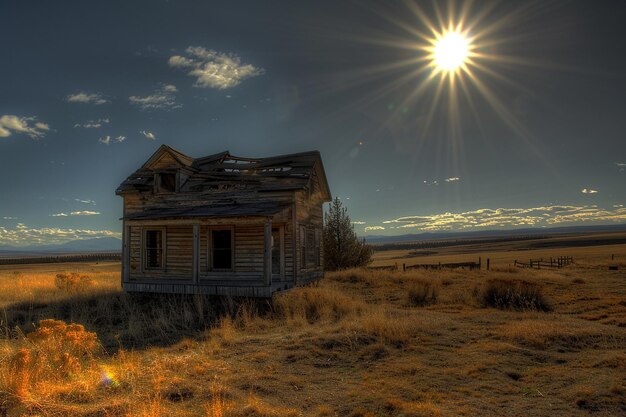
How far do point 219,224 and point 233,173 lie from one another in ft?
10.6

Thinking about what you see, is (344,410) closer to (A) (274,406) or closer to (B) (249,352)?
(A) (274,406)

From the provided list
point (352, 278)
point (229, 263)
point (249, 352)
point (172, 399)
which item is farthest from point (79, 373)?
point (352, 278)

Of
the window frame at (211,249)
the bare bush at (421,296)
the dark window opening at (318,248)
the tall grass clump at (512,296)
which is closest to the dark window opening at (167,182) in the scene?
the window frame at (211,249)

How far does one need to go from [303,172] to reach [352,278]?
731 cm

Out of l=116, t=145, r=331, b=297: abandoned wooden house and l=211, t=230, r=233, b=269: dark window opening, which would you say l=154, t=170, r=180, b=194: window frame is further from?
l=211, t=230, r=233, b=269: dark window opening

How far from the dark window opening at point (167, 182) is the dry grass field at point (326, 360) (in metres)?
5.97

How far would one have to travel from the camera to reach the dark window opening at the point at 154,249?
57.8ft

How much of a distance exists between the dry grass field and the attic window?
229 inches

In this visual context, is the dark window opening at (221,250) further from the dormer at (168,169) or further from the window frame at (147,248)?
the dormer at (168,169)

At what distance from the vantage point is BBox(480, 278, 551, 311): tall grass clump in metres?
13.4

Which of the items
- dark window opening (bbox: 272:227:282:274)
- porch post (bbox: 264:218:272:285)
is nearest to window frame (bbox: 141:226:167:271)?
dark window opening (bbox: 272:227:282:274)

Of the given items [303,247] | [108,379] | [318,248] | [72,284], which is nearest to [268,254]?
[303,247]

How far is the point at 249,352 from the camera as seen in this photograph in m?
8.50

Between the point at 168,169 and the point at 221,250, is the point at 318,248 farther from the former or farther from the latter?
the point at 168,169
